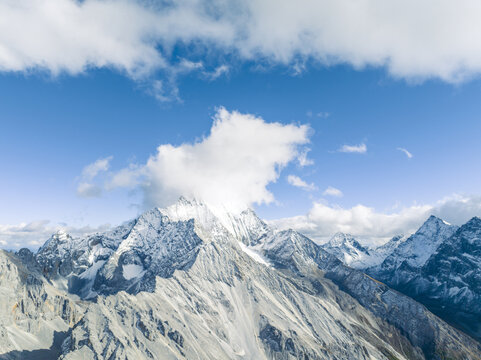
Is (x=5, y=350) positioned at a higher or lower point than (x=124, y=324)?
lower

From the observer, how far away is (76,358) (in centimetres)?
14912

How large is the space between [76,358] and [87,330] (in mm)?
21977

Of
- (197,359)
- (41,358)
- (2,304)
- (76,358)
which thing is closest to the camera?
(76,358)

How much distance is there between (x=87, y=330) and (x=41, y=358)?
25.3 meters

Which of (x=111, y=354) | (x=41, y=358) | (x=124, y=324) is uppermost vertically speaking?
(x=124, y=324)

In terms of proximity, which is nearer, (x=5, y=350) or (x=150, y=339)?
(x=5, y=350)

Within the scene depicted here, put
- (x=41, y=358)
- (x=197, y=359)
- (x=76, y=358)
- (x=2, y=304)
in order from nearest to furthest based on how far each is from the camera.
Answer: (x=76, y=358)
(x=41, y=358)
(x=2, y=304)
(x=197, y=359)

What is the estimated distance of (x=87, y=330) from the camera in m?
170

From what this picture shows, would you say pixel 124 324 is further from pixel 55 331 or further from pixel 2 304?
pixel 2 304

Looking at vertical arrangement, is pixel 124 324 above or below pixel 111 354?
above

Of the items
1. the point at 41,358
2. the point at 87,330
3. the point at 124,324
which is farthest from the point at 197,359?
the point at 41,358

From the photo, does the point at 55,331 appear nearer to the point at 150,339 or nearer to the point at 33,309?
the point at 33,309

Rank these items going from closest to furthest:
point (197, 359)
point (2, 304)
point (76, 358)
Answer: point (76, 358), point (2, 304), point (197, 359)

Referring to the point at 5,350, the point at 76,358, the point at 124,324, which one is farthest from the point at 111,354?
the point at 5,350
